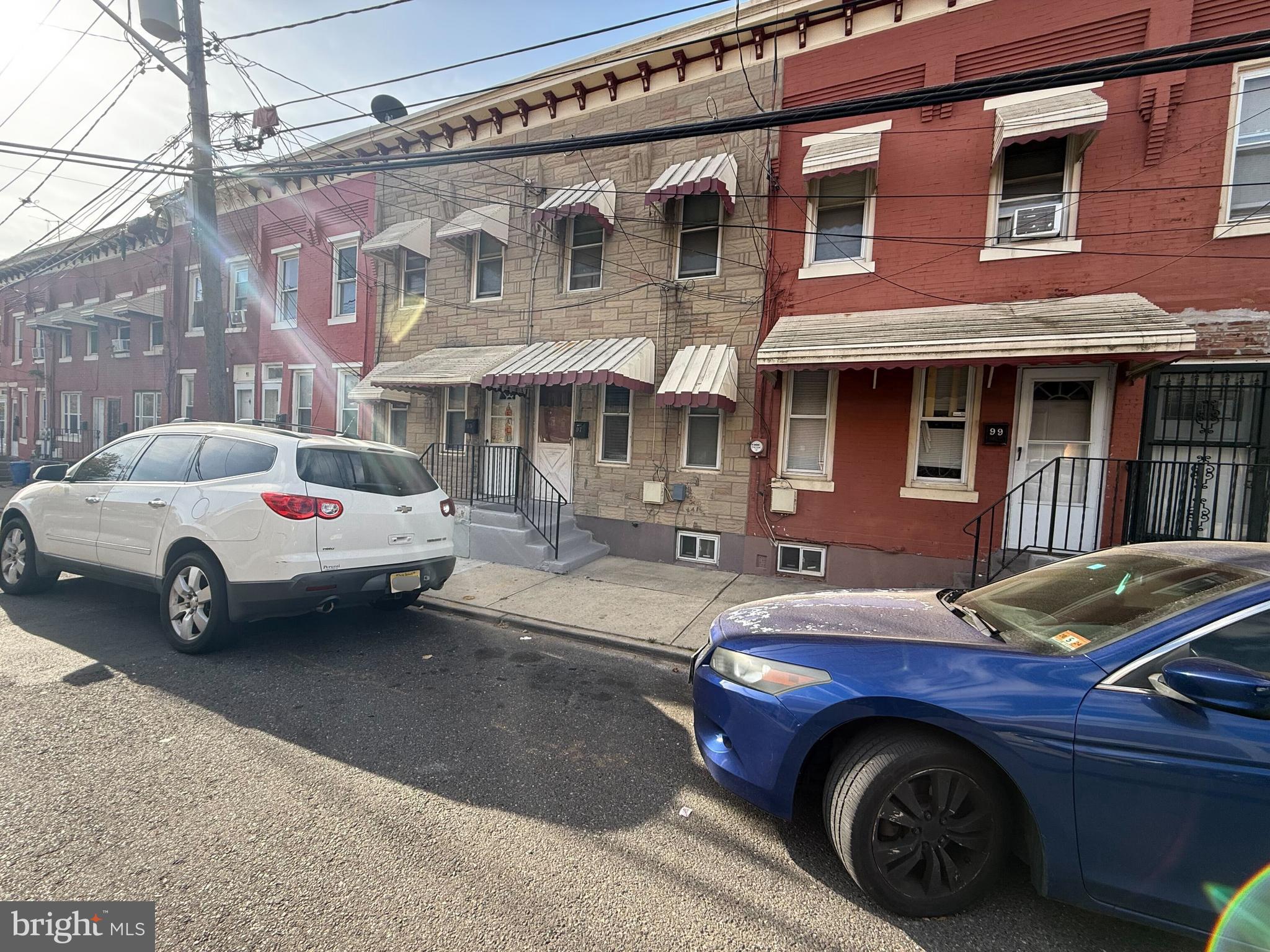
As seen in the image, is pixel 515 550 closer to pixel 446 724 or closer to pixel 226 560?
pixel 226 560

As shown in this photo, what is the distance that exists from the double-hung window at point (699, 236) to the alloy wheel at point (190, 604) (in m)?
7.34

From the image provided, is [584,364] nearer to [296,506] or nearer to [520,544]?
[520,544]

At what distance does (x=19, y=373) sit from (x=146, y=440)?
27.0m

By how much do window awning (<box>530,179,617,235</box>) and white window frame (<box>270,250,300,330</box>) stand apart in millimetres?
8173

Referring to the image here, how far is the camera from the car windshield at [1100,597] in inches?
82.7

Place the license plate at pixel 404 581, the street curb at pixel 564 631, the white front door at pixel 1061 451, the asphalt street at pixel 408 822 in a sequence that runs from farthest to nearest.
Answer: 1. the white front door at pixel 1061 451
2. the street curb at pixel 564 631
3. the license plate at pixel 404 581
4. the asphalt street at pixel 408 822

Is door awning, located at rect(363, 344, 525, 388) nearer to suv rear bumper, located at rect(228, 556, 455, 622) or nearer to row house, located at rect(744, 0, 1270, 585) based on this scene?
row house, located at rect(744, 0, 1270, 585)

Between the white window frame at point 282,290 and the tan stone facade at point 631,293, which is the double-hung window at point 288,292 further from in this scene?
the tan stone facade at point 631,293

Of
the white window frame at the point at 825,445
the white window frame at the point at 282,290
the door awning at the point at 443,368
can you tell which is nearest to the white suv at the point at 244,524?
the door awning at the point at 443,368

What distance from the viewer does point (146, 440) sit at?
16.8 feet

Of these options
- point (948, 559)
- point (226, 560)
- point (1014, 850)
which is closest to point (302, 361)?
point (226, 560)

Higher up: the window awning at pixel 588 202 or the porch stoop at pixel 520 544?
the window awning at pixel 588 202

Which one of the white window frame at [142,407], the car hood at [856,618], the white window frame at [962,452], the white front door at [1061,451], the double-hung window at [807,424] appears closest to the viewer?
the car hood at [856,618]

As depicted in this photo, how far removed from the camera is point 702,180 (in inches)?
292
